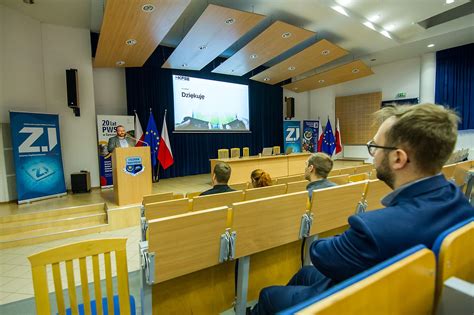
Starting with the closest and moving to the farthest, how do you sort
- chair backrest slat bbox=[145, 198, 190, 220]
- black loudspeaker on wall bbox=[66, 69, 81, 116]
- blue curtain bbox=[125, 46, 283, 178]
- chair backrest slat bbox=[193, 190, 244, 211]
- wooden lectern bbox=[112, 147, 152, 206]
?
chair backrest slat bbox=[145, 198, 190, 220], chair backrest slat bbox=[193, 190, 244, 211], wooden lectern bbox=[112, 147, 152, 206], black loudspeaker on wall bbox=[66, 69, 81, 116], blue curtain bbox=[125, 46, 283, 178]

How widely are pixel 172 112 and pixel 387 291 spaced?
7530 millimetres

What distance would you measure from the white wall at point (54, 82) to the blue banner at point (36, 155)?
387 mm

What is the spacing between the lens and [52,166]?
205 inches

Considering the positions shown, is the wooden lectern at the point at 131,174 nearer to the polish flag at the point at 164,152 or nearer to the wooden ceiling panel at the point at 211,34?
the polish flag at the point at 164,152

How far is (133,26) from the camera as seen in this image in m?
4.41

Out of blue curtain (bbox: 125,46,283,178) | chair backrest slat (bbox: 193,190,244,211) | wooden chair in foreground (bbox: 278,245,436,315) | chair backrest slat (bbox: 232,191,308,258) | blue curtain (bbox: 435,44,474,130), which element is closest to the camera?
wooden chair in foreground (bbox: 278,245,436,315)

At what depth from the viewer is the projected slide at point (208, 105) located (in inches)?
302

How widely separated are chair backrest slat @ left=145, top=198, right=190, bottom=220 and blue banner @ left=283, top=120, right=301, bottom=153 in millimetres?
7912

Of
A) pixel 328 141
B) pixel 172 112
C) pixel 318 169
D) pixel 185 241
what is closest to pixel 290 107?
pixel 328 141

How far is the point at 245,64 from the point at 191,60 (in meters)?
1.63

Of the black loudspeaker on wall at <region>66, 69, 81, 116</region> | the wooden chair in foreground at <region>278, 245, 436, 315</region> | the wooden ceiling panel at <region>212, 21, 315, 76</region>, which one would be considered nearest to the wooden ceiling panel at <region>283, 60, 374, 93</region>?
the wooden ceiling panel at <region>212, 21, 315, 76</region>

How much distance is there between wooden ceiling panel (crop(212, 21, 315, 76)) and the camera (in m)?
5.30

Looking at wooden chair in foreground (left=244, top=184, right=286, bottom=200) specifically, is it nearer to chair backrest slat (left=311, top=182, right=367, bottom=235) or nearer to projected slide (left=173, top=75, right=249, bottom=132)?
chair backrest slat (left=311, top=182, right=367, bottom=235)

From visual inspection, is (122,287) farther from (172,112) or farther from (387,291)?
(172,112)
